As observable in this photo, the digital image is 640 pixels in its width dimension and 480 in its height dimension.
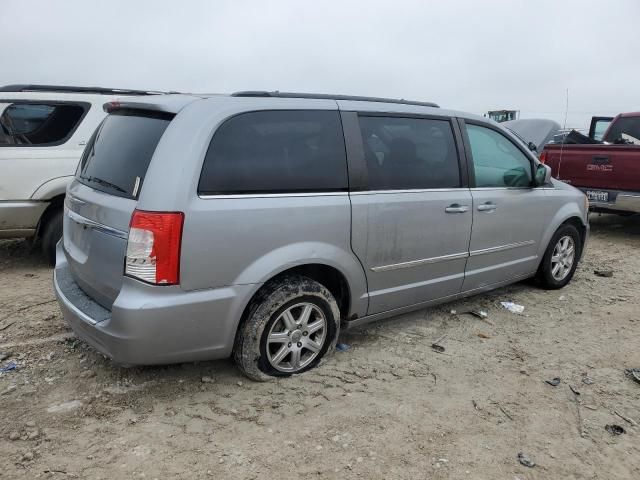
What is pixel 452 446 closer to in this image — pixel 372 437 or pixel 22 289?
pixel 372 437

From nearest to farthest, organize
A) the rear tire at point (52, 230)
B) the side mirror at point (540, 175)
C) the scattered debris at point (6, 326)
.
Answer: the scattered debris at point (6, 326)
the side mirror at point (540, 175)
the rear tire at point (52, 230)

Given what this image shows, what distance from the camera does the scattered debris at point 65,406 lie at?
295 cm

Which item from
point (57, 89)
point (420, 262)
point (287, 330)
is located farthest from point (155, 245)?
point (57, 89)

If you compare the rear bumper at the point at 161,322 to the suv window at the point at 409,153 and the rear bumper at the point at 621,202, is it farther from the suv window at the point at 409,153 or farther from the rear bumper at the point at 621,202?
the rear bumper at the point at 621,202

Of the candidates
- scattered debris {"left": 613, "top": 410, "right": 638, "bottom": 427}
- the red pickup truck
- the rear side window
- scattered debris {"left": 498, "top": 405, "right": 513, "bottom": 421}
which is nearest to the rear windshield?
the rear side window

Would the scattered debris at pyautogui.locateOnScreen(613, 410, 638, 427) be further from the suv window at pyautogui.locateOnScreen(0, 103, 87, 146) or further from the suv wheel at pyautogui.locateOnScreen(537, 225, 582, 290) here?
the suv window at pyautogui.locateOnScreen(0, 103, 87, 146)

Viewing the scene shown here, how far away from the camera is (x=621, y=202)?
23.4 feet

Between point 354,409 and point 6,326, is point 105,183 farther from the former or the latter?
point 354,409

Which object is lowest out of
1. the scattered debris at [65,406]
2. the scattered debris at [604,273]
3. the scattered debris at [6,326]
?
the scattered debris at [65,406]

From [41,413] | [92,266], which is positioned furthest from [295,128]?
[41,413]

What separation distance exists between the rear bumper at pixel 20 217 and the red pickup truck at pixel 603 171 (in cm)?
682

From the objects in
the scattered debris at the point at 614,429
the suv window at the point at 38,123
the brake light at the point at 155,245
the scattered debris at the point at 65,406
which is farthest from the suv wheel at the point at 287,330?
the suv window at the point at 38,123

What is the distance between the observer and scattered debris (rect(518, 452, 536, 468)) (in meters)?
2.61

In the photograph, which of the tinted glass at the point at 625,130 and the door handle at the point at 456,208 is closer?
the door handle at the point at 456,208
